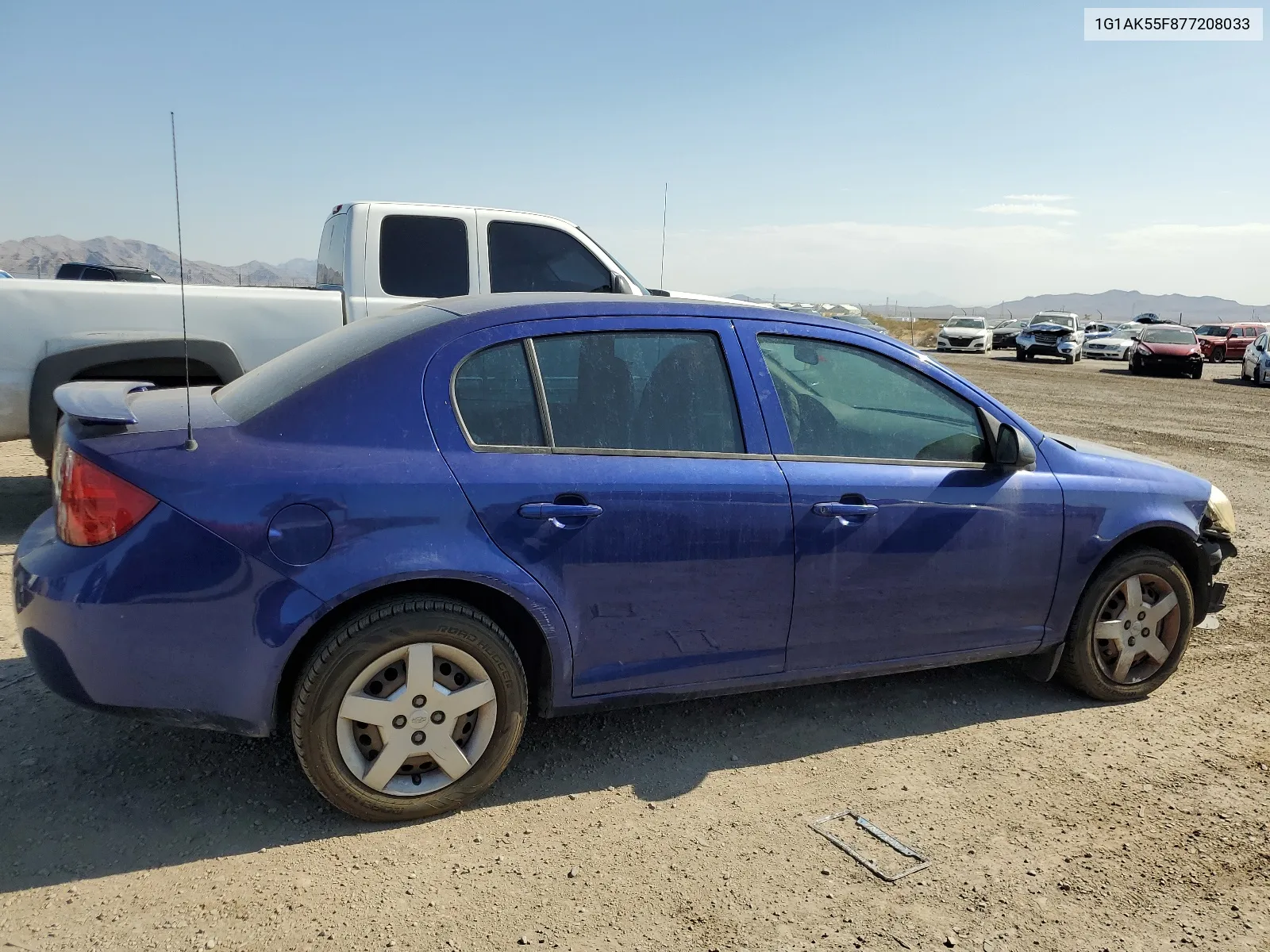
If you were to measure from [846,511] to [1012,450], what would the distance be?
80cm

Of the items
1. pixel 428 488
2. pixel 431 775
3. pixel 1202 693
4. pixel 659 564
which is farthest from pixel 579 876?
pixel 1202 693

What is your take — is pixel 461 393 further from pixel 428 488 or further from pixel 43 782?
pixel 43 782

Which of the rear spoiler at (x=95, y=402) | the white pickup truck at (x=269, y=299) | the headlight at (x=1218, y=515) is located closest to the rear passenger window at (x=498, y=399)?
the rear spoiler at (x=95, y=402)

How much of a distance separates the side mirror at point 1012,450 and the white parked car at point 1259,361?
85.1 feet

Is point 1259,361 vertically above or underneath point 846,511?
above

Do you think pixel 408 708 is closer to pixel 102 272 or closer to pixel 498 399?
pixel 498 399

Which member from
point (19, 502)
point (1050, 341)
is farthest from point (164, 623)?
point (1050, 341)

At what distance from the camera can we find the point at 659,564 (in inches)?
124

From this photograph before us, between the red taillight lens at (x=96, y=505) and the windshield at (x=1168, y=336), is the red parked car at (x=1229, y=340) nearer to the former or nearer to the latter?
the windshield at (x=1168, y=336)

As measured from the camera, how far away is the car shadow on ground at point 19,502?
612 cm

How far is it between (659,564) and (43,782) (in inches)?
86.3

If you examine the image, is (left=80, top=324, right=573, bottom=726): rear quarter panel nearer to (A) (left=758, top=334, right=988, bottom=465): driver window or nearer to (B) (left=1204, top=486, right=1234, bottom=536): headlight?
(A) (left=758, top=334, right=988, bottom=465): driver window

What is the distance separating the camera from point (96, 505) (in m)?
2.71

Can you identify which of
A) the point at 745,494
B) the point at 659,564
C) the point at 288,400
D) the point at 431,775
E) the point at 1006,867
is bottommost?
the point at 1006,867
